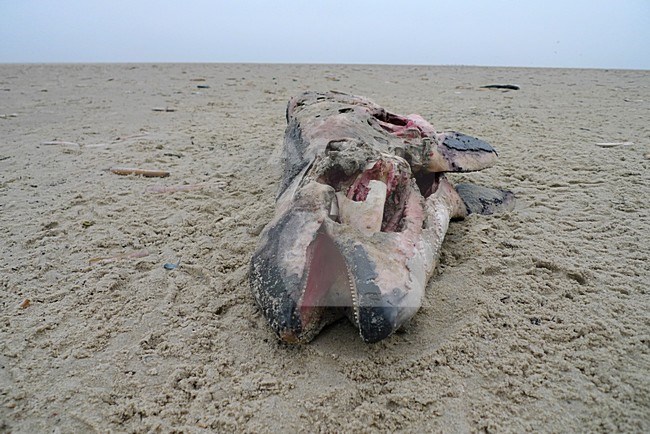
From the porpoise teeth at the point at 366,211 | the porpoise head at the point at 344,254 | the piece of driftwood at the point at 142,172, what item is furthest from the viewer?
the piece of driftwood at the point at 142,172

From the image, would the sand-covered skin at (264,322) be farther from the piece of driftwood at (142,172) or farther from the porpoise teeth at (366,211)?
the porpoise teeth at (366,211)

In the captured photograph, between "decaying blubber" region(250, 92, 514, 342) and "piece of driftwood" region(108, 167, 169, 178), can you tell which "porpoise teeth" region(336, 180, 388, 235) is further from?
"piece of driftwood" region(108, 167, 169, 178)

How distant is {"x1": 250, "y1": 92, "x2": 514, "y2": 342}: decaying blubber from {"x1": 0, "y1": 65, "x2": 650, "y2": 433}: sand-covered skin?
19cm

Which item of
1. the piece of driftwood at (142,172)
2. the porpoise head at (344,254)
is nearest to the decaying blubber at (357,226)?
the porpoise head at (344,254)

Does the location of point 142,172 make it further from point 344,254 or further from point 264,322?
point 344,254

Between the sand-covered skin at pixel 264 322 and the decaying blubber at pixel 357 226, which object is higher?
the decaying blubber at pixel 357 226

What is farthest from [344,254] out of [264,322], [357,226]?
[264,322]

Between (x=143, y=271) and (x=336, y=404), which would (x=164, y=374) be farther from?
(x=143, y=271)

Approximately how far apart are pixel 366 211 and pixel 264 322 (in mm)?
698

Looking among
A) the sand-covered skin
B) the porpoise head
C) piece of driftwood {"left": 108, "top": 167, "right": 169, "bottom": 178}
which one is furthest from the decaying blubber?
piece of driftwood {"left": 108, "top": 167, "right": 169, "bottom": 178}

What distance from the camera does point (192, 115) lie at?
7.04 meters

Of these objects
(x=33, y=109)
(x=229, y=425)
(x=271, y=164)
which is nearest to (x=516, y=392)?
(x=229, y=425)

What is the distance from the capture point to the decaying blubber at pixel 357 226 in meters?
1.78

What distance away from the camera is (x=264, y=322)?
2068mm
